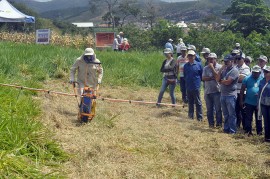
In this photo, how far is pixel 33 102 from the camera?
820 centimetres

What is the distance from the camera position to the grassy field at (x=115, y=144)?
221 inches

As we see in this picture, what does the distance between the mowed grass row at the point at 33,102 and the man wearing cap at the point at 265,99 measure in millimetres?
4101

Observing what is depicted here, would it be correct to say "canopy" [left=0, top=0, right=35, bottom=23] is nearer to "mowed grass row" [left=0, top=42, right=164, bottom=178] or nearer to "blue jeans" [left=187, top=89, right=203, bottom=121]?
"mowed grass row" [left=0, top=42, right=164, bottom=178]

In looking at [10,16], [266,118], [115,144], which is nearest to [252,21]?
[10,16]

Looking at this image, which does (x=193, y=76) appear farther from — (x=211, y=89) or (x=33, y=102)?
(x=33, y=102)

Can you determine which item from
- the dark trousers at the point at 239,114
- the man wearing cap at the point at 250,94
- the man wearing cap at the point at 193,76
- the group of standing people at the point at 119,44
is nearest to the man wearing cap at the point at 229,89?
the man wearing cap at the point at 250,94

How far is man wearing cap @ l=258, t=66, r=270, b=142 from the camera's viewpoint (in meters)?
8.00

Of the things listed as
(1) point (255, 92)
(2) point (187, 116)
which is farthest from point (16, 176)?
(2) point (187, 116)

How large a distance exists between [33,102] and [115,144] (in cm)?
219

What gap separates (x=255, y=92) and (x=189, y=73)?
1.76 meters

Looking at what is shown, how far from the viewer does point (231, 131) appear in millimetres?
8664

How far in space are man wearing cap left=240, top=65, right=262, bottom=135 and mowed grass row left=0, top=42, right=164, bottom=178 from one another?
4.17 metres

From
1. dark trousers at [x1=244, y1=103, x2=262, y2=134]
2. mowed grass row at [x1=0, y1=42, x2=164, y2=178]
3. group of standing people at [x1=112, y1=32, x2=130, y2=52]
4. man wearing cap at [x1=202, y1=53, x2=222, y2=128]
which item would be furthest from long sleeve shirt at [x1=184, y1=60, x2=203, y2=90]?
group of standing people at [x1=112, y1=32, x2=130, y2=52]

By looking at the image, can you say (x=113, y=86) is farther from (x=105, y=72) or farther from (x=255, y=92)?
(x=255, y=92)
